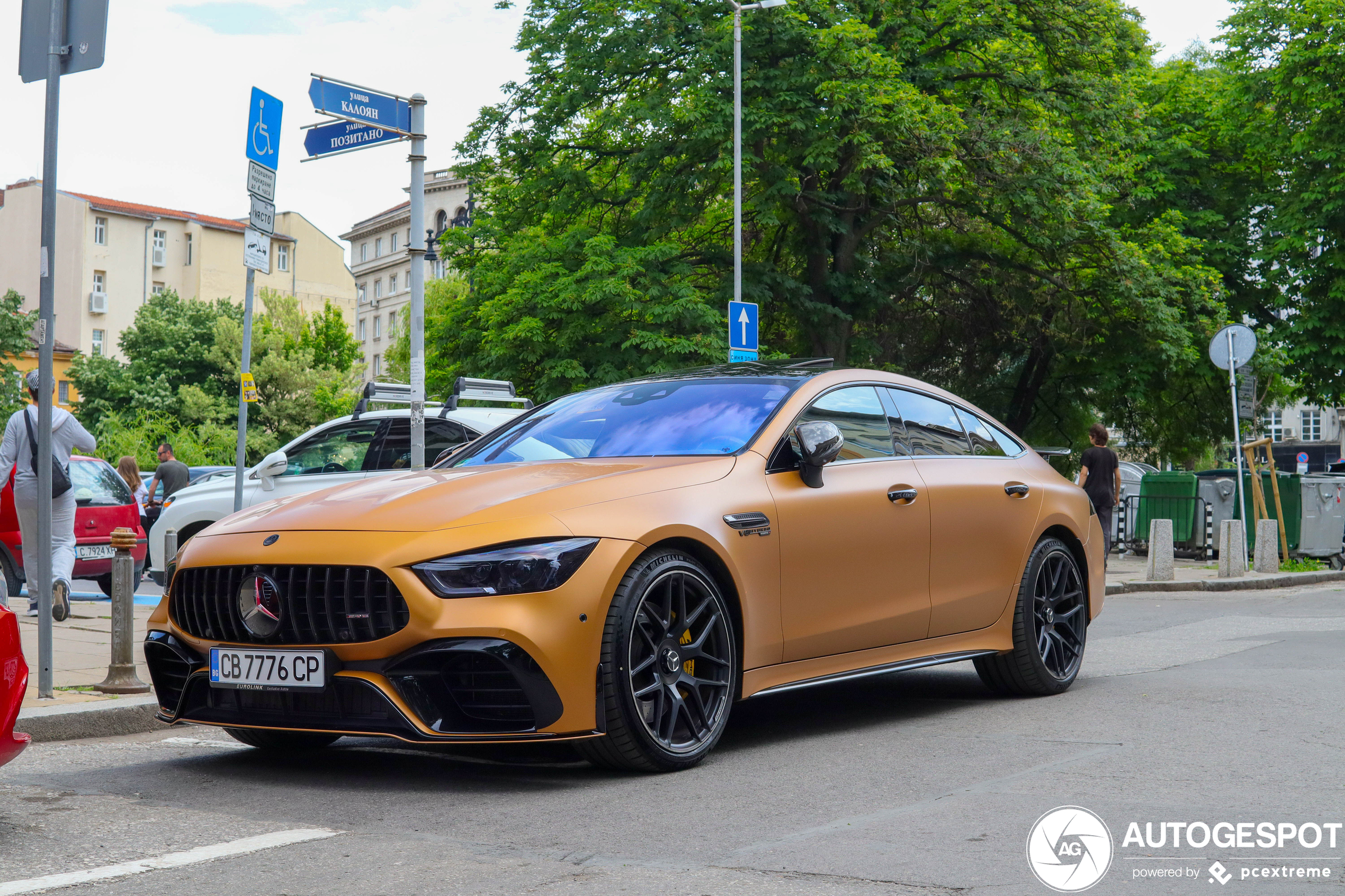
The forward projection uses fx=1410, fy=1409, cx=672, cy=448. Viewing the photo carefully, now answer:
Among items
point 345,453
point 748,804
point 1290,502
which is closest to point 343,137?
point 345,453

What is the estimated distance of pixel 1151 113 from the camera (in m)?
32.5

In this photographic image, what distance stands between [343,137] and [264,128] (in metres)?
0.85

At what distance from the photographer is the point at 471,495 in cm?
503

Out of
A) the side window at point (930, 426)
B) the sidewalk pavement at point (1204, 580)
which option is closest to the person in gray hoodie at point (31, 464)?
the side window at point (930, 426)

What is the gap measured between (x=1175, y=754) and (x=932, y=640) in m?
1.31

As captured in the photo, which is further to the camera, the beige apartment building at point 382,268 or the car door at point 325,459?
the beige apartment building at point 382,268

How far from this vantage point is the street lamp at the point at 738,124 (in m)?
23.4

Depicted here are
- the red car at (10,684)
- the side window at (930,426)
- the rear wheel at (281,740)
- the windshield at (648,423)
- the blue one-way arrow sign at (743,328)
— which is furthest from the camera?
the blue one-way arrow sign at (743,328)

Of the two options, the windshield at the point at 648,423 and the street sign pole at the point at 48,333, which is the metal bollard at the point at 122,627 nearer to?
the street sign pole at the point at 48,333

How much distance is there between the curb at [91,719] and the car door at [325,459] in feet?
19.5

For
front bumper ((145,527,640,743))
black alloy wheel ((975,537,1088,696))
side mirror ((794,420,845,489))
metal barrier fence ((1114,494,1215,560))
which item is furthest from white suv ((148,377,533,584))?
metal barrier fence ((1114,494,1215,560))

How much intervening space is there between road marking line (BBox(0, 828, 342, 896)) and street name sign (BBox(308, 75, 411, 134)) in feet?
23.4

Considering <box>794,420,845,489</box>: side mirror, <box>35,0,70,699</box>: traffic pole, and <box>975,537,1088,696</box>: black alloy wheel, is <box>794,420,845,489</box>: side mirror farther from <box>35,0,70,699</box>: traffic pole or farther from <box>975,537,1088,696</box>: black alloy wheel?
<box>35,0,70,699</box>: traffic pole

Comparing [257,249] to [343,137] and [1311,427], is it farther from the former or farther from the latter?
[1311,427]
